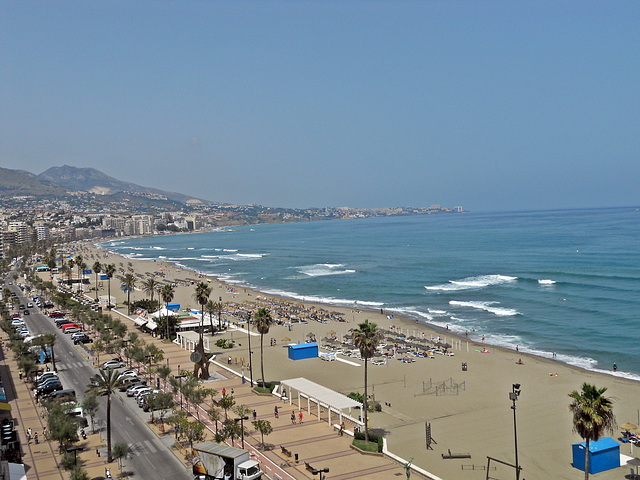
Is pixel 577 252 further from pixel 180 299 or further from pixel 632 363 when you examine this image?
pixel 180 299

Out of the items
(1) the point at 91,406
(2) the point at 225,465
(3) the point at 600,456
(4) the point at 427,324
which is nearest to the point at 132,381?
(1) the point at 91,406

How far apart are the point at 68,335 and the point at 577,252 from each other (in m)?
94.2

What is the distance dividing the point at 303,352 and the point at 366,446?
2010 cm

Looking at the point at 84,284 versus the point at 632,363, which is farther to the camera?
the point at 84,284

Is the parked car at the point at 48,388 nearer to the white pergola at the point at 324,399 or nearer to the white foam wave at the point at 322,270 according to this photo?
the white pergola at the point at 324,399

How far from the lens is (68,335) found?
2063 inches

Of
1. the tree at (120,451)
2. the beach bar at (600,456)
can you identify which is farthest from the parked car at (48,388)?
the beach bar at (600,456)

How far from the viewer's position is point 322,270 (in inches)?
4131

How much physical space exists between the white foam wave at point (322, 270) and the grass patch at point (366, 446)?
7245 cm

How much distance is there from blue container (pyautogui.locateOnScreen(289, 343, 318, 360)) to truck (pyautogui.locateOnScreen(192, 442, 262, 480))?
22.7 metres

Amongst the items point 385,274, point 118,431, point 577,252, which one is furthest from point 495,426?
point 577,252

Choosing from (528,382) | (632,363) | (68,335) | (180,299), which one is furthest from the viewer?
(180,299)

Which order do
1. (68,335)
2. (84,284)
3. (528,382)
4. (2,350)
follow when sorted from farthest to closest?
(84,284), (68,335), (2,350), (528,382)

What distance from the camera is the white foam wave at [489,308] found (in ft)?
195
